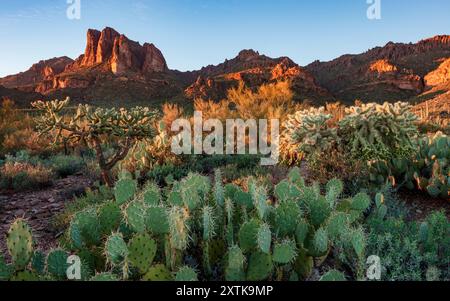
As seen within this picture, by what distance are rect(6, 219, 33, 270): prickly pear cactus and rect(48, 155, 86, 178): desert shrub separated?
619 cm

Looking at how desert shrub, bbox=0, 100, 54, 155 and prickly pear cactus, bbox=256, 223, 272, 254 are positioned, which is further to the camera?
desert shrub, bbox=0, 100, 54, 155

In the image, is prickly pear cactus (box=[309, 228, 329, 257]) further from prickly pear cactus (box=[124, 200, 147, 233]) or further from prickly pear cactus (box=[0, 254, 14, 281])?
prickly pear cactus (box=[0, 254, 14, 281])

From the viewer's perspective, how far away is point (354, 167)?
6.07 m

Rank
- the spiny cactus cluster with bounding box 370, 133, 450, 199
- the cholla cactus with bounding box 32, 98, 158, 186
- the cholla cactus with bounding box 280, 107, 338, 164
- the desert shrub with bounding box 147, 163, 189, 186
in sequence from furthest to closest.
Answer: the desert shrub with bounding box 147, 163, 189, 186 < the cholla cactus with bounding box 32, 98, 158, 186 < the cholla cactus with bounding box 280, 107, 338, 164 < the spiny cactus cluster with bounding box 370, 133, 450, 199

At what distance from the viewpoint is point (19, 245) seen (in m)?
2.86

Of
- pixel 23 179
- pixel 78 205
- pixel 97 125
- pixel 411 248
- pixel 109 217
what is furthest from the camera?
pixel 23 179

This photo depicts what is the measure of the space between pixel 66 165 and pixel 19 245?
659cm

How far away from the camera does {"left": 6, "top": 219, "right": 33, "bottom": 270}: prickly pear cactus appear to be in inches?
112

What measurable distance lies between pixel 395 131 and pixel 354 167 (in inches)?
31.9

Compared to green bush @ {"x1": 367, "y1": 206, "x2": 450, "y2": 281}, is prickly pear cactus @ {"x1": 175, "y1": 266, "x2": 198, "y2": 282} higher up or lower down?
higher up

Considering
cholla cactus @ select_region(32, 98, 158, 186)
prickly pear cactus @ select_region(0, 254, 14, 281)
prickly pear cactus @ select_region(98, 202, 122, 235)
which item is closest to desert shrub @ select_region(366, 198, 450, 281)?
prickly pear cactus @ select_region(98, 202, 122, 235)

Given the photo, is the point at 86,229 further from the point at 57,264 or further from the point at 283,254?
the point at 283,254

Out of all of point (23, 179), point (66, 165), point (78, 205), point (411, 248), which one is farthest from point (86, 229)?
point (66, 165)

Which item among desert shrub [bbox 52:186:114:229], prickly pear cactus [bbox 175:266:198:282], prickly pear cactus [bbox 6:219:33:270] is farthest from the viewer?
desert shrub [bbox 52:186:114:229]
